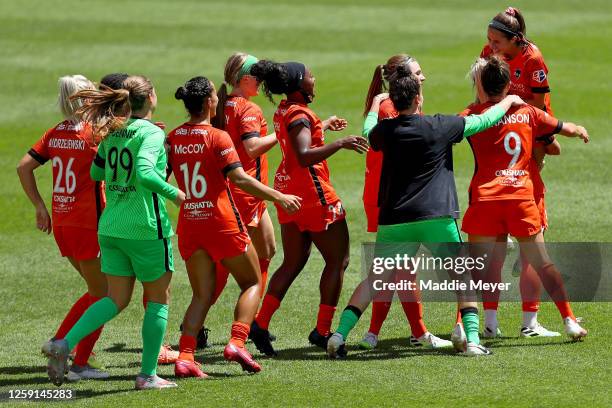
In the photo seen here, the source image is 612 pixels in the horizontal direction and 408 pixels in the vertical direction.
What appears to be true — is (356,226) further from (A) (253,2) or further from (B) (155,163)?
(A) (253,2)

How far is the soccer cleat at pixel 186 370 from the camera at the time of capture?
7.75 meters

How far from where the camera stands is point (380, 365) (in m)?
7.94

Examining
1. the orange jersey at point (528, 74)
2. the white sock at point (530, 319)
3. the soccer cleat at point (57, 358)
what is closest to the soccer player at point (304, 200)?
the white sock at point (530, 319)

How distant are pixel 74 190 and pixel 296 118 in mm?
1541

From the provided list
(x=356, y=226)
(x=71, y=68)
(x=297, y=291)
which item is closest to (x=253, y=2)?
(x=71, y=68)

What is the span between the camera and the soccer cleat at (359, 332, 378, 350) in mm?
8547

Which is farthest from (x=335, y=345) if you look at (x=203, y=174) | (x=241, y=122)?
(x=241, y=122)

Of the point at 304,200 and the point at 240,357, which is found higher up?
the point at 304,200

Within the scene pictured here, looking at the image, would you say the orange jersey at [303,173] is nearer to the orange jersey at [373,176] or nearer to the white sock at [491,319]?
the orange jersey at [373,176]

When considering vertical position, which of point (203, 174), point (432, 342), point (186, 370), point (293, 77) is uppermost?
point (293, 77)

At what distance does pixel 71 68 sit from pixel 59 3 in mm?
6062

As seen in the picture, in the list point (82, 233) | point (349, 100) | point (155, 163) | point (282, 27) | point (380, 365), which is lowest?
point (380, 365)

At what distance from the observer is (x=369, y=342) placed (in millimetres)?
8562

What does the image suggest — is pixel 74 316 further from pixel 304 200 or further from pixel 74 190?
pixel 304 200
